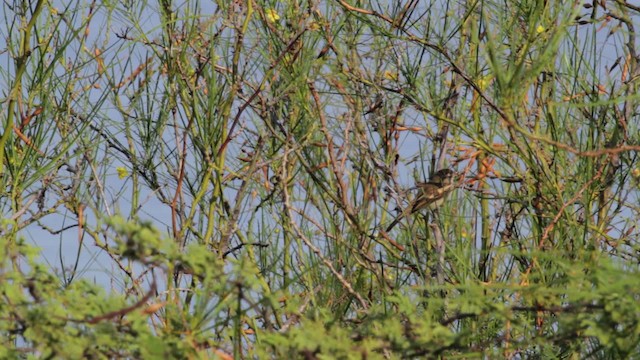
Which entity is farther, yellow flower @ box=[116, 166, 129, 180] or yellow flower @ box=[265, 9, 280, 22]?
yellow flower @ box=[116, 166, 129, 180]

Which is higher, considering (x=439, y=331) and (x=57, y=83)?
(x=57, y=83)

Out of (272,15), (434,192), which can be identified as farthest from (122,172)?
(434,192)

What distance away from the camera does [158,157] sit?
138 inches

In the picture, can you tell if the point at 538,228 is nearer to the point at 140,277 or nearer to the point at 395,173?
the point at 395,173

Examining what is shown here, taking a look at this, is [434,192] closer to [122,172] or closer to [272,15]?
[272,15]

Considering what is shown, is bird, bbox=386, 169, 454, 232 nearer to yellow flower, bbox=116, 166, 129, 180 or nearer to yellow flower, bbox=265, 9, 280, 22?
yellow flower, bbox=265, 9, 280, 22

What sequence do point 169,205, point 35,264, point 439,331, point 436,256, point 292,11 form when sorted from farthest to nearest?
point 292,11, point 169,205, point 436,256, point 35,264, point 439,331

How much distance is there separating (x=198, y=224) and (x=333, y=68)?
85 centimetres

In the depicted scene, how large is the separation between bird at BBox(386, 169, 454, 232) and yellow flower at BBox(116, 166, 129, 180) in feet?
3.91

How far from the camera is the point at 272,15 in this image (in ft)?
10.6

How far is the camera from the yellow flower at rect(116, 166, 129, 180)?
11.7 ft

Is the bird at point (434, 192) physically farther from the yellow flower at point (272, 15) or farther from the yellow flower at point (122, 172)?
the yellow flower at point (122, 172)

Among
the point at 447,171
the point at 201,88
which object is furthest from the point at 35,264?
the point at 201,88

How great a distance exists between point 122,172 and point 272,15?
0.89 meters
